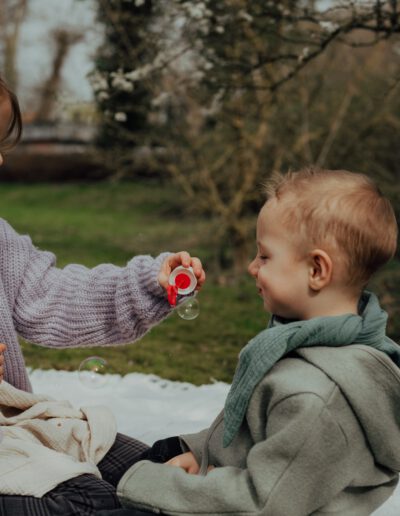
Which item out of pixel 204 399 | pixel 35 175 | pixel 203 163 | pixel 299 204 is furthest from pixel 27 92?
pixel 299 204

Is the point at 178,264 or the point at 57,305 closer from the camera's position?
the point at 178,264

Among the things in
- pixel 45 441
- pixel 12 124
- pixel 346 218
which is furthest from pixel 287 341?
pixel 12 124

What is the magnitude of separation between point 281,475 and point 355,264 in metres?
0.40

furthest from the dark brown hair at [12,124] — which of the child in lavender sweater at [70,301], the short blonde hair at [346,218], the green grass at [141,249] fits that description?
the green grass at [141,249]

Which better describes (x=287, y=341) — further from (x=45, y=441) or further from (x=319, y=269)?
(x=45, y=441)

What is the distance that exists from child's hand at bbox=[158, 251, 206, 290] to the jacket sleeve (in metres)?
0.47

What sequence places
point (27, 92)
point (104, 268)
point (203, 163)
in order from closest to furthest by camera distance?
point (104, 268) < point (203, 163) < point (27, 92)

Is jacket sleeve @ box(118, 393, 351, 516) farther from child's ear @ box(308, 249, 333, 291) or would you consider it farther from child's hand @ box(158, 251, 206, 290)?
child's hand @ box(158, 251, 206, 290)

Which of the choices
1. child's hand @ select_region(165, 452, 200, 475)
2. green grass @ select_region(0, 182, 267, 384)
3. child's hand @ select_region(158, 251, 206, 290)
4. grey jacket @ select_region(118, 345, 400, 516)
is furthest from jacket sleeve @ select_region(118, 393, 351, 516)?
green grass @ select_region(0, 182, 267, 384)

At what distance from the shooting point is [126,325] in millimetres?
1906

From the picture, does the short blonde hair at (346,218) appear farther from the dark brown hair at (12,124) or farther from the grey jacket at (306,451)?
the dark brown hair at (12,124)

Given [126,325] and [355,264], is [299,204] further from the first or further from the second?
[126,325]

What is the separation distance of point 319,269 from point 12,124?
0.93 meters

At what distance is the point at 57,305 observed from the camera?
6.47 ft
